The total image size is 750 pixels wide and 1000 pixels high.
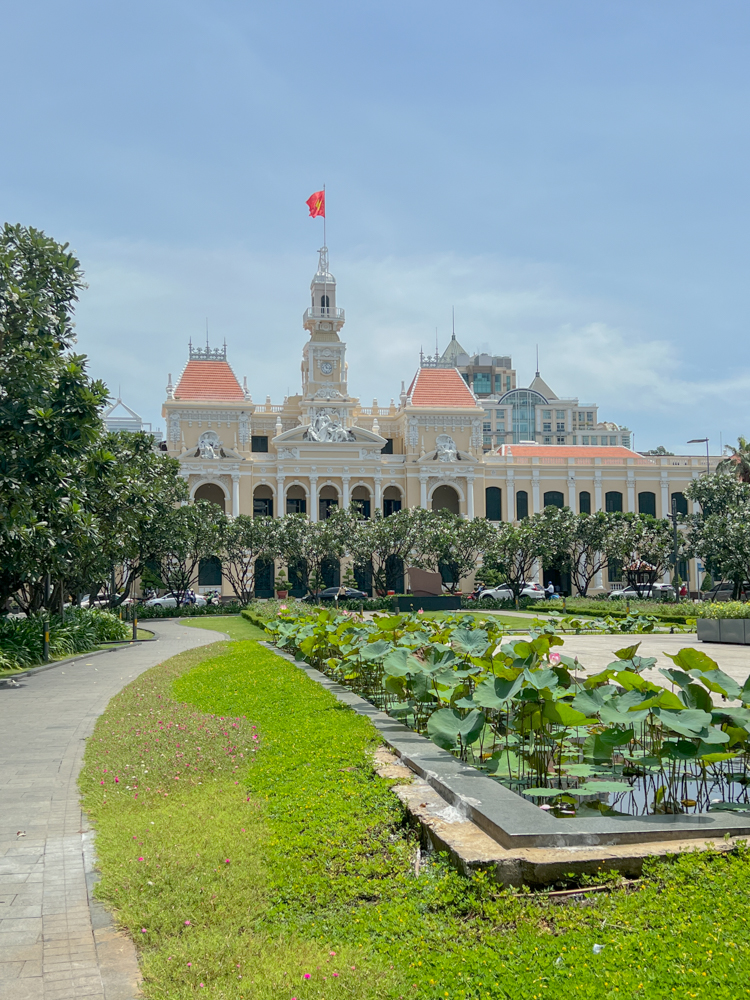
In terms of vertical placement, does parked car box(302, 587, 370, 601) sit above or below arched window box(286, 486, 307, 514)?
below

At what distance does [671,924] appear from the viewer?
12.8 feet

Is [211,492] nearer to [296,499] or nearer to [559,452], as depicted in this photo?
[296,499]

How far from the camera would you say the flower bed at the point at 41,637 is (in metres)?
18.2

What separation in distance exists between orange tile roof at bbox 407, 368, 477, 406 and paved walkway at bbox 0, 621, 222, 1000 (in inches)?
2087

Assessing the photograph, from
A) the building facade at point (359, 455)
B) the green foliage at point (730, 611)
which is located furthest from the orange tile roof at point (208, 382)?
the green foliage at point (730, 611)

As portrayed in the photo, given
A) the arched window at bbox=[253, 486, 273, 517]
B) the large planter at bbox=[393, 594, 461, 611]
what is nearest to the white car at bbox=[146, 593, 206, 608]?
the arched window at bbox=[253, 486, 273, 517]

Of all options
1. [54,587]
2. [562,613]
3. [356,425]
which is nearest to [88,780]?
[54,587]

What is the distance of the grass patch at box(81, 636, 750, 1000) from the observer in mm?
3568

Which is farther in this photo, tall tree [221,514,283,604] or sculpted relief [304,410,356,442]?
sculpted relief [304,410,356,442]

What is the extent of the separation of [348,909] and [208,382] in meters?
58.8

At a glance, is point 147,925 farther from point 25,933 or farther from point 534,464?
point 534,464

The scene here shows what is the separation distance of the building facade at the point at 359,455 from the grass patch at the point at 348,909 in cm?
5190

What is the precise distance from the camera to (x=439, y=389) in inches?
2522

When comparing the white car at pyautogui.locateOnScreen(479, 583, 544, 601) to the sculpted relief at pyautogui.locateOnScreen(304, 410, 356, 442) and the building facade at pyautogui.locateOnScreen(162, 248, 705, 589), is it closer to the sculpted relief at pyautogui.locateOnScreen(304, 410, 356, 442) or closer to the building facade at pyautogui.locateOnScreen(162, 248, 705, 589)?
the building facade at pyautogui.locateOnScreen(162, 248, 705, 589)
